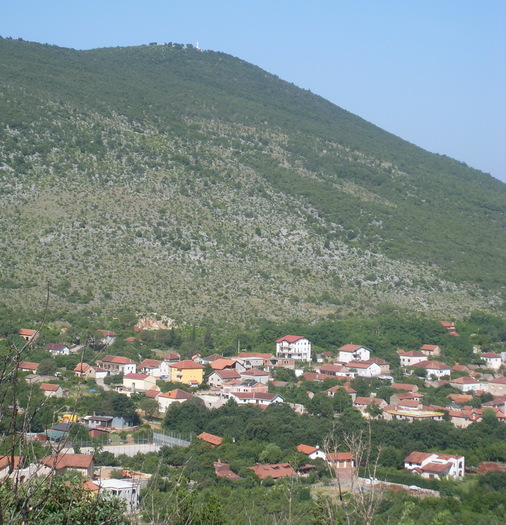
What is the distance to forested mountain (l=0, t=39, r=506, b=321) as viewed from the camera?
1767 inches

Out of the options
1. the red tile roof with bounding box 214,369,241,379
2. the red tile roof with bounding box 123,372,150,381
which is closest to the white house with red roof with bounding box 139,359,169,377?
the red tile roof with bounding box 123,372,150,381

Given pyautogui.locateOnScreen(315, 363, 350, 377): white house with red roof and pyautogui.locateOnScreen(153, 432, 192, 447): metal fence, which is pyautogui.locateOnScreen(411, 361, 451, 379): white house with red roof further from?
pyautogui.locateOnScreen(153, 432, 192, 447): metal fence

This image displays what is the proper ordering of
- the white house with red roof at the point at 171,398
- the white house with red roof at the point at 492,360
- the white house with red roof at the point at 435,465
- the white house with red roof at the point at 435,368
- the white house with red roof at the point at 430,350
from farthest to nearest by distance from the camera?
the white house with red roof at the point at 430,350 → the white house with red roof at the point at 492,360 → the white house with red roof at the point at 435,368 → the white house with red roof at the point at 171,398 → the white house with red roof at the point at 435,465

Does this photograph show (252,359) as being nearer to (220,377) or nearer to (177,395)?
(220,377)

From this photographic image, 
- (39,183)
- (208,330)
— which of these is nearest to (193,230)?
(39,183)

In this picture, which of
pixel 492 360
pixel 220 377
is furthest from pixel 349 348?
pixel 220 377

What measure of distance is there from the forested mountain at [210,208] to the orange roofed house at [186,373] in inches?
316

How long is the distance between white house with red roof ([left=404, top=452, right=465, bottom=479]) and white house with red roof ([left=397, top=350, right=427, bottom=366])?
14.8 m

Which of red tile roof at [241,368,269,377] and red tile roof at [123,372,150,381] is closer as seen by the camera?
red tile roof at [123,372,150,381]

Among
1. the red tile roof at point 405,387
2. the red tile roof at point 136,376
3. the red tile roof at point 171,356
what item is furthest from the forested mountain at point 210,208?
the red tile roof at point 405,387

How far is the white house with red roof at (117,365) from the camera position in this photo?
1281 inches

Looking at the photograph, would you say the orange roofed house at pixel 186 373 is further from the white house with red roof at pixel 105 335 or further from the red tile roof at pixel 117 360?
the white house with red roof at pixel 105 335

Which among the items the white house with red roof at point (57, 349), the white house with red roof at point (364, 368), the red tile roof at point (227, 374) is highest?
the white house with red roof at point (364, 368)

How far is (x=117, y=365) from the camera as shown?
32.6 metres
